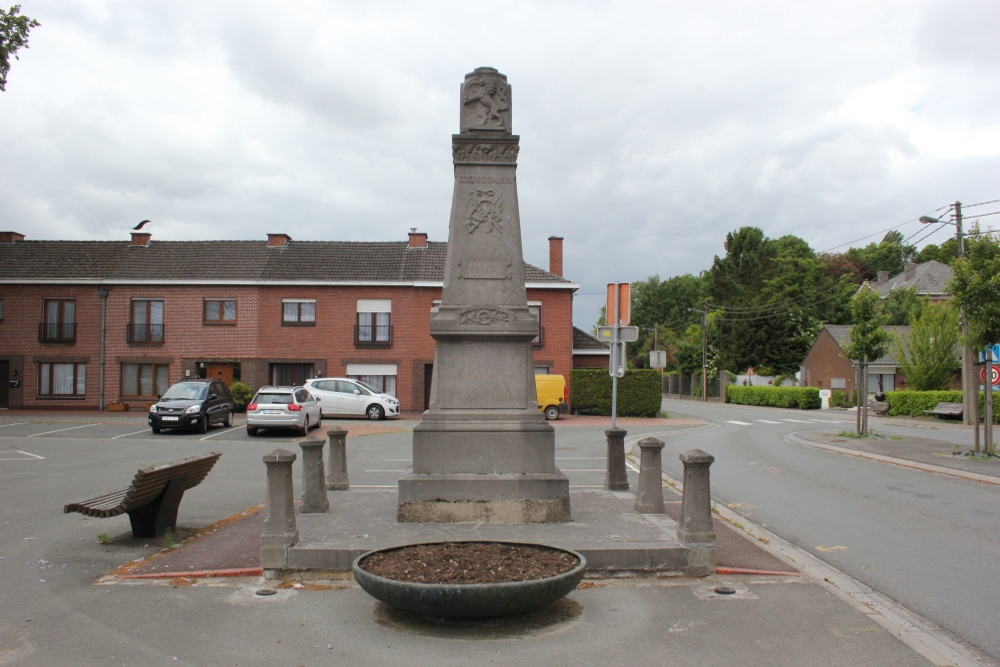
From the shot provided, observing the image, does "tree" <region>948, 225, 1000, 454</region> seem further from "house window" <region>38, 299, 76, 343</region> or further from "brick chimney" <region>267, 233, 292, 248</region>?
"house window" <region>38, 299, 76, 343</region>

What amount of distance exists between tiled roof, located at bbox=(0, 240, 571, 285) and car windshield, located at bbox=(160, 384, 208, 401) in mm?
11615

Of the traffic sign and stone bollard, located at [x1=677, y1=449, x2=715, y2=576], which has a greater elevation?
the traffic sign

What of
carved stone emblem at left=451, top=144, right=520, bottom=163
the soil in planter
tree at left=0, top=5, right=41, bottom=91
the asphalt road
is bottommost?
the asphalt road

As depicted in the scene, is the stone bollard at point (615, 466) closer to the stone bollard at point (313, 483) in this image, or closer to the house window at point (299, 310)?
the stone bollard at point (313, 483)

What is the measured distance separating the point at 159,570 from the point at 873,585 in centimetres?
630

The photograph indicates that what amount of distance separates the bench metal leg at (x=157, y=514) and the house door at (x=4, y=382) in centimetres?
3331

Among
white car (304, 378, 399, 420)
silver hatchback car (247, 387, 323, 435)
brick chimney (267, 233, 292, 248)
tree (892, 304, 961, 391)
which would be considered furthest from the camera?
brick chimney (267, 233, 292, 248)

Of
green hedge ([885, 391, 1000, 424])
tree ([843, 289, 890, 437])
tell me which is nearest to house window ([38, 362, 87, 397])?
tree ([843, 289, 890, 437])

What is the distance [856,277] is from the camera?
8231cm

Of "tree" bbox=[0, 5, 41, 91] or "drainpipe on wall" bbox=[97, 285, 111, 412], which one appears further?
"drainpipe on wall" bbox=[97, 285, 111, 412]

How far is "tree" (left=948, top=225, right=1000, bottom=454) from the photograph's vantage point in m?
16.3

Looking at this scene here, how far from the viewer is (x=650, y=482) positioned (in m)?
9.13

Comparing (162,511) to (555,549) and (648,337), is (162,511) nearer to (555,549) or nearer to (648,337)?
(555,549)

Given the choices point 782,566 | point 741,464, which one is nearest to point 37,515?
point 782,566
